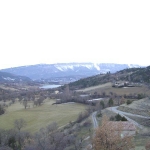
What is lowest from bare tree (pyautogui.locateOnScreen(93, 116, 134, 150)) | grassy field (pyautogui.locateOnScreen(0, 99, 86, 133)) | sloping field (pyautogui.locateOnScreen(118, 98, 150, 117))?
grassy field (pyautogui.locateOnScreen(0, 99, 86, 133))

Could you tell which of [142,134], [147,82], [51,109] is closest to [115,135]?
[142,134]

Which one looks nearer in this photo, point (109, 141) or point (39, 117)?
point (109, 141)

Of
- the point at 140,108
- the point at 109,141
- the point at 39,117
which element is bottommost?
the point at 39,117

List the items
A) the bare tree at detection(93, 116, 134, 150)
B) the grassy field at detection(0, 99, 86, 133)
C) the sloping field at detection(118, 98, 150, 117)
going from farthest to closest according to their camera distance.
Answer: the grassy field at detection(0, 99, 86, 133) < the sloping field at detection(118, 98, 150, 117) < the bare tree at detection(93, 116, 134, 150)

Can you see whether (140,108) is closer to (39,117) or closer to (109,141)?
(39,117)

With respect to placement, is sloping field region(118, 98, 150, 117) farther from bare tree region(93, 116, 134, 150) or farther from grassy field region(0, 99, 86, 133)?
bare tree region(93, 116, 134, 150)

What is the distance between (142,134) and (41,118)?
36481mm

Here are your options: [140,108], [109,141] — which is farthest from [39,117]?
[109,141]

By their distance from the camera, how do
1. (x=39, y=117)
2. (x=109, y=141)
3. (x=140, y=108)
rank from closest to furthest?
1. (x=109, y=141)
2. (x=140, y=108)
3. (x=39, y=117)

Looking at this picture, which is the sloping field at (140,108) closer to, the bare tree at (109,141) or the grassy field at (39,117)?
the grassy field at (39,117)

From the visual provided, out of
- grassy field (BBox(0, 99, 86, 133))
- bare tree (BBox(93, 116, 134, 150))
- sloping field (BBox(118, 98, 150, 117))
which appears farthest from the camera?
grassy field (BBox(0, 99, 86, 133))

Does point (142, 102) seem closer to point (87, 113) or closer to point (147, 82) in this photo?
point (87, 113)

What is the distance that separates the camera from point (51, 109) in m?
80.5

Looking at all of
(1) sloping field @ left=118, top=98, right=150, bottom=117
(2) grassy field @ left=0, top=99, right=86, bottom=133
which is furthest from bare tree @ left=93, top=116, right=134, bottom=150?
(2) grassy field @ left=0, top=99, right=86, bottom=133
